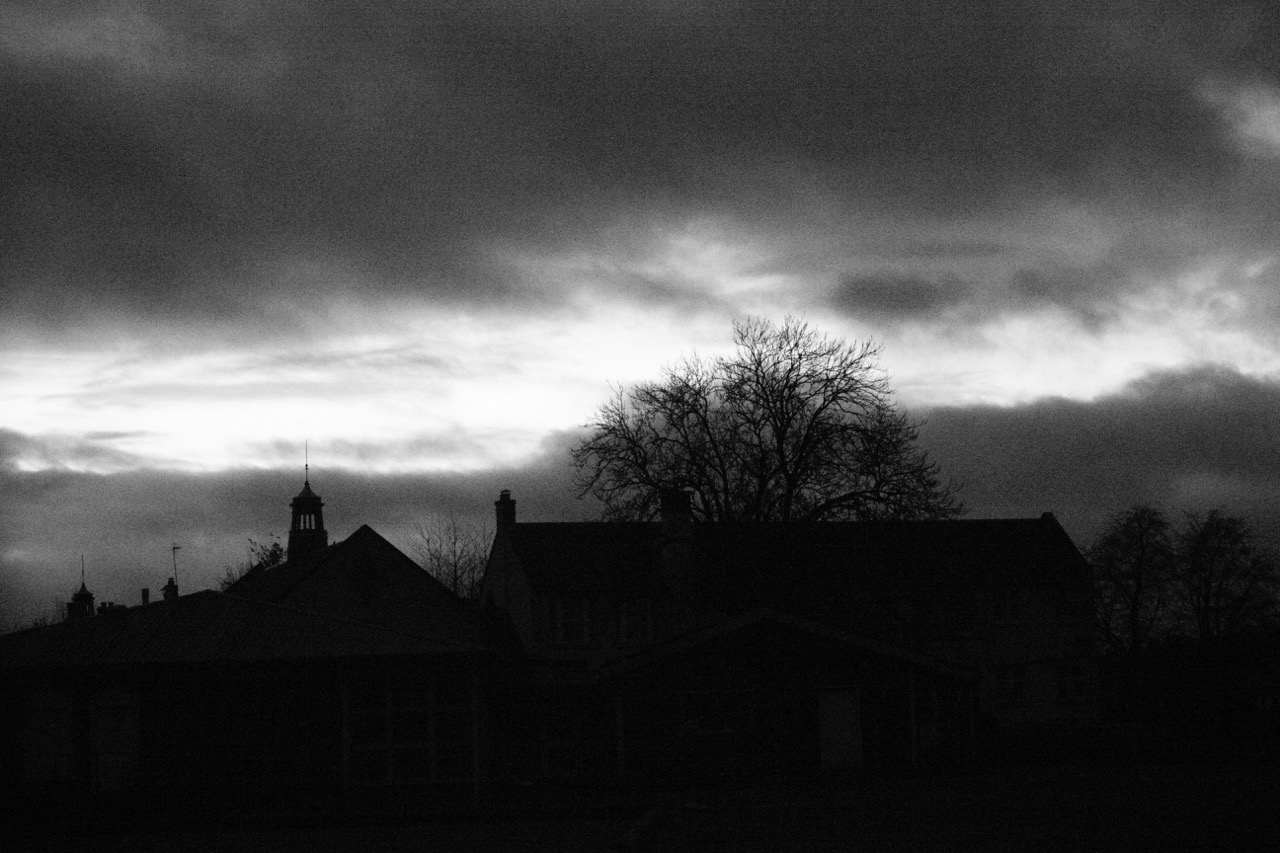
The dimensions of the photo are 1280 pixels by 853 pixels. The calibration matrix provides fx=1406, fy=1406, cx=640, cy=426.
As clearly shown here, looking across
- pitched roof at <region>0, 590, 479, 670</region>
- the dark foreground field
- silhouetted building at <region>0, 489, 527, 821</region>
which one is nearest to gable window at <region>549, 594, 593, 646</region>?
pitched roof at <region>0, 590, 479, 670</region>

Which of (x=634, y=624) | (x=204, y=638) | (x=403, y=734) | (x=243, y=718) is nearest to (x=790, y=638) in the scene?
(x=403, y=734)

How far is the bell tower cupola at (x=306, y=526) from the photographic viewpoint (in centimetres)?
7156

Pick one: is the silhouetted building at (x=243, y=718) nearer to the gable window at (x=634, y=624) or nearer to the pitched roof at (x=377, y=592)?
the pitched roof at (x=377, y=592)

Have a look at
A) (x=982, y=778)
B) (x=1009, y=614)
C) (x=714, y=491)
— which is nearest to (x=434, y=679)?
(x=982, y=778)

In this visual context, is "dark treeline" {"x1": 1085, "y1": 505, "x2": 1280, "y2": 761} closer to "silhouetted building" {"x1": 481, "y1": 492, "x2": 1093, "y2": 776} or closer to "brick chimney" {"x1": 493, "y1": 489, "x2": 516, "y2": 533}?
"silhouetted building" {"x1": 481, "y1": 492, "x2": 1093, "y2": 776}

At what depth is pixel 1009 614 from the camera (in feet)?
179

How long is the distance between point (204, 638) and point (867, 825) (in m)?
16.7

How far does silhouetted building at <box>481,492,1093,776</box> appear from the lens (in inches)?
A: 1350

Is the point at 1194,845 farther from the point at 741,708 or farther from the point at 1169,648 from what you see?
the point at 1169,648

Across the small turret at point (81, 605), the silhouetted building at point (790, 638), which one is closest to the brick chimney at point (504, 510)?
the silhouetted building at point (790, 638)

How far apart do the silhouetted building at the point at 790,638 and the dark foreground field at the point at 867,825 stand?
360cm

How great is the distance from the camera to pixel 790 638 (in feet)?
113

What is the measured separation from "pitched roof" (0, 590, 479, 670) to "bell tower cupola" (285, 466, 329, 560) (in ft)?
123

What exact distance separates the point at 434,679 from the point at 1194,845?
57.5 ft
